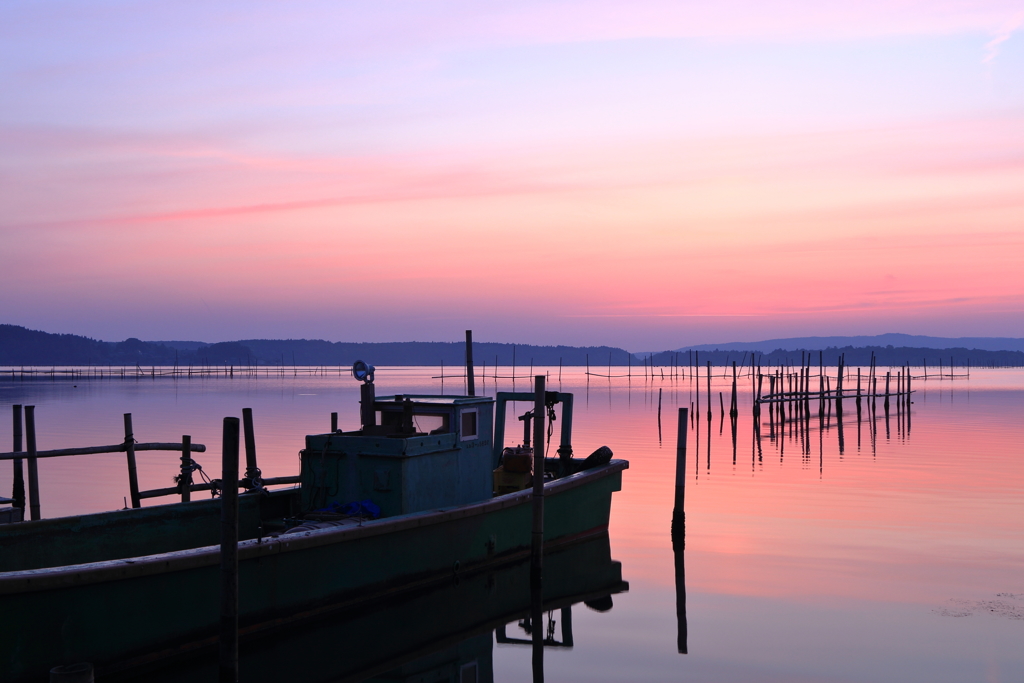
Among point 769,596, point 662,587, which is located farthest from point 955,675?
point 662,587

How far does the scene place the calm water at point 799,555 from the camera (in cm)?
1154

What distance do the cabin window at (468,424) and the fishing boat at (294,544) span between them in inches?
0.9

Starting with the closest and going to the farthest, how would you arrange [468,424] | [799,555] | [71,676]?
→ [71,676], [468,424], [799,555]

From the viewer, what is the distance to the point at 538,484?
13.9 metres

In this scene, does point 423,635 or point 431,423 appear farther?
point 431,423

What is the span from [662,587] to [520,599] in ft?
8.21

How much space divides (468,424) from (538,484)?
1.51m

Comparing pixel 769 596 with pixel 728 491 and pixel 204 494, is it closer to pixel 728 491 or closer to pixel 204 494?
pixel 728 491

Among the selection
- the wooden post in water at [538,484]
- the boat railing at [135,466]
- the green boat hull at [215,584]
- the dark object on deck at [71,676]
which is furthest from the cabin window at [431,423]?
the dark object on deck at [71,676]

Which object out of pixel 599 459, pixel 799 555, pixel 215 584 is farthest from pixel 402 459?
pixel 799 555

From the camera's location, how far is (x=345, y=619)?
39.9 ft

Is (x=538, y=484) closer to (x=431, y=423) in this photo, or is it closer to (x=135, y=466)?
(x=431, y=423)

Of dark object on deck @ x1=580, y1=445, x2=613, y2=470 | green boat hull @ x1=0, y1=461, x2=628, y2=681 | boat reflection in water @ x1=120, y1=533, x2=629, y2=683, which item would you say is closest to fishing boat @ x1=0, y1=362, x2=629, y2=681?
green boat hull @ x1=0, y1=461, x2=628, y2=681

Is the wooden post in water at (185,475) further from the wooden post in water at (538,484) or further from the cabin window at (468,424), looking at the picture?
the wooden post in water at (538,484)
